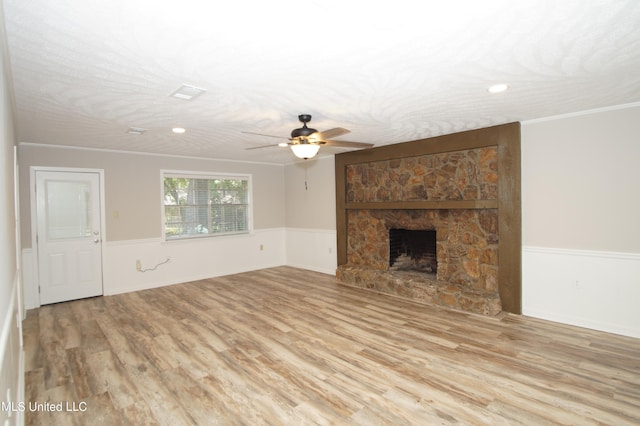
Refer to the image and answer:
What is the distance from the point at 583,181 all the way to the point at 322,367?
343 cm

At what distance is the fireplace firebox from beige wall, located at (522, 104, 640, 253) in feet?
5.05

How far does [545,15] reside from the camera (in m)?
1.69

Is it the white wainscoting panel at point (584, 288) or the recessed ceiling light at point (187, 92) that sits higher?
the recessed ceiling light at point (187, 92)

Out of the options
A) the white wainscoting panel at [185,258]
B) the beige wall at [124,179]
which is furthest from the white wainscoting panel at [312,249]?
the beige wall at [124,179]

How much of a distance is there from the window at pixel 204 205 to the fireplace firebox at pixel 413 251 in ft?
10.6

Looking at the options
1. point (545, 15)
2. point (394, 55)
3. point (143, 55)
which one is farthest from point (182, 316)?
point (545, 15)

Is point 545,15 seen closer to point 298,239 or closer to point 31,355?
point 31,355

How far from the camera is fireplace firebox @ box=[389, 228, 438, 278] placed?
5.35m

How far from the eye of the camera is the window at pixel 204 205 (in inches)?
239

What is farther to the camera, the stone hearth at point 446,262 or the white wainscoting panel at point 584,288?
the stone hearth at point 446,262

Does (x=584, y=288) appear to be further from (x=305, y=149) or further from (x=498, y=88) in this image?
(x=305, y=149)

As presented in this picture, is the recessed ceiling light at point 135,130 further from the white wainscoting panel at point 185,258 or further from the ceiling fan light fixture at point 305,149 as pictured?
the white wainscoting panel at point 185,258

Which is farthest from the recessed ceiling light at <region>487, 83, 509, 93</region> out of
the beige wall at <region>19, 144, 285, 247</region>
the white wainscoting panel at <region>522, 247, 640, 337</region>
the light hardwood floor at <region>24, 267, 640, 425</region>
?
the beige wall at <region>19, 144, 285, 247</region>

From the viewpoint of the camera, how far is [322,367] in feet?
9.49
